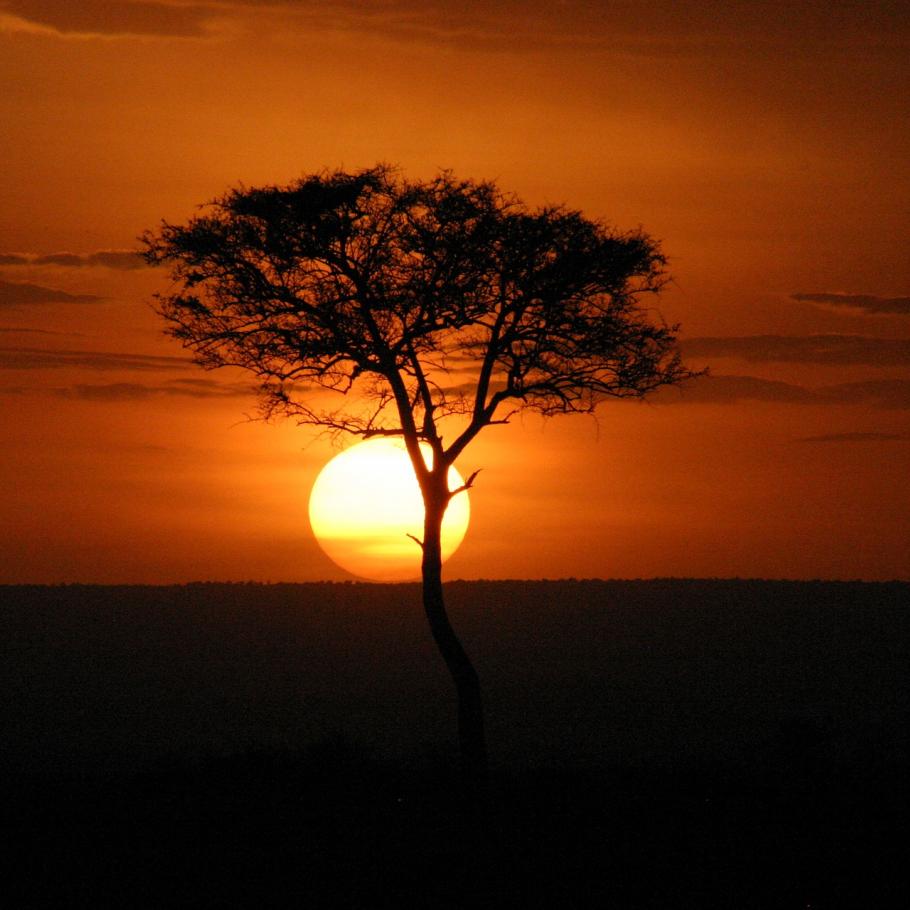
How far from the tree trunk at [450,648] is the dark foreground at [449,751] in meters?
0.66

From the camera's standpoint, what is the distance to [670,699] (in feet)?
110

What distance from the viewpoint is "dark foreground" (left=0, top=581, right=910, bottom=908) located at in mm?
16188

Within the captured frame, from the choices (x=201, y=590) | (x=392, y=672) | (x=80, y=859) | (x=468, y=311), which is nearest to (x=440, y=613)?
(x=468, y=311)

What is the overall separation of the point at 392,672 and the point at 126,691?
24.1ft

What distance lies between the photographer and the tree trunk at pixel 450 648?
24188 mm

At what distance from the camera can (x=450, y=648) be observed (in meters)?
24.8

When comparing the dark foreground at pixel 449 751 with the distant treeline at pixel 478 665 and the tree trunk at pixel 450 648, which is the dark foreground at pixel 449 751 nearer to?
the distant treeline at pixel 478 665

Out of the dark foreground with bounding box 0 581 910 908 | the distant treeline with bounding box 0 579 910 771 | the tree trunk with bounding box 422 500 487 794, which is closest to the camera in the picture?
the dark foreground with bounding box 0 581 910 908

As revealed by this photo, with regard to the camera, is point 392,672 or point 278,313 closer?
point 278,313

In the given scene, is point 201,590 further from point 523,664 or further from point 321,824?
point 321,824

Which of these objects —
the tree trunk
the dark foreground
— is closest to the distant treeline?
the dark foreground

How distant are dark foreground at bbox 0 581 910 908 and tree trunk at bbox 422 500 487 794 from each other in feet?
2.17

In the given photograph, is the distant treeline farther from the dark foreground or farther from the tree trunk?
the tree trunk

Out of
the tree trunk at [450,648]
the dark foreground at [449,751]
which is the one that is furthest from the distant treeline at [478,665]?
the tree trunk at [450,648]
